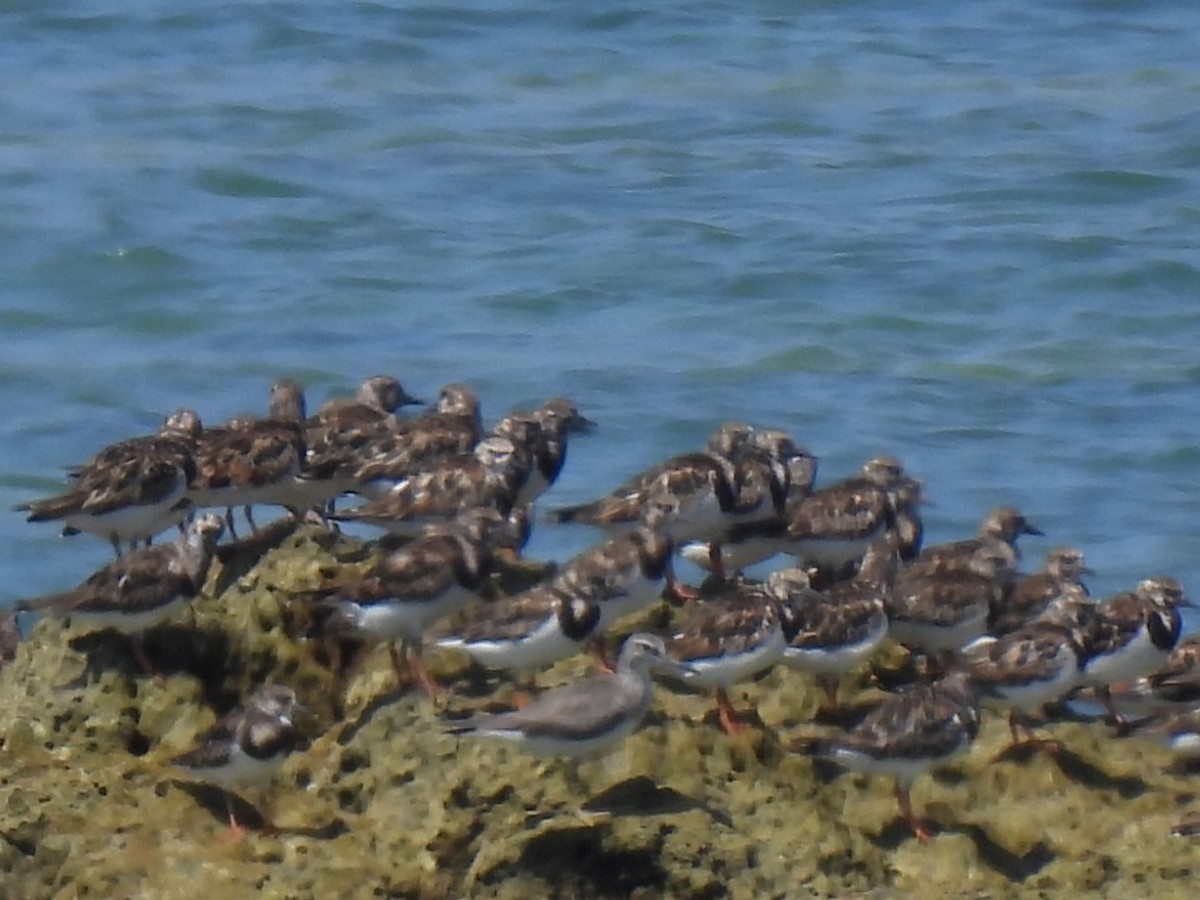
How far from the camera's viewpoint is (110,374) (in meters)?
19.2

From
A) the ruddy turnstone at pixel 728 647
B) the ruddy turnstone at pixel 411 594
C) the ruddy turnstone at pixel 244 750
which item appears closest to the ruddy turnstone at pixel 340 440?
the ruddy turnstone at pixel 411 594

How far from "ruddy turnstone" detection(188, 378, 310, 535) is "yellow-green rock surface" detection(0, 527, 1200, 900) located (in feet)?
2.92

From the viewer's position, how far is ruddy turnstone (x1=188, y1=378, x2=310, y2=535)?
10.3 meters

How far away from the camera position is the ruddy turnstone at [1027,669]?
9.16 metres

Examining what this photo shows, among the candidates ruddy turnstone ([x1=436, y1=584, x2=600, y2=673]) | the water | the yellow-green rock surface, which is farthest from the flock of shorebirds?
the water

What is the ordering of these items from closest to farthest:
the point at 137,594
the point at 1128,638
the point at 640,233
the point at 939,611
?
the point at 137,594 → the point at 939,611 → the point at 1128,638 → the point at 640,233

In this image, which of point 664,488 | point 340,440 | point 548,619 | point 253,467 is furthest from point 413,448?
point 548,619

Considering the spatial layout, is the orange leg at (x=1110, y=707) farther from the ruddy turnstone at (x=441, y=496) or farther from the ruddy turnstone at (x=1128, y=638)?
the ruddy turnstone at (x=441, y=496)

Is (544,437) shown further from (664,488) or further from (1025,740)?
(1025,740)

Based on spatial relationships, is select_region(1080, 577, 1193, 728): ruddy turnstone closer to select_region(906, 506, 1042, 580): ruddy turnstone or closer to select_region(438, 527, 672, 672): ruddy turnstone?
select_region(906, 506, 1042, 580): ruddy turnstone

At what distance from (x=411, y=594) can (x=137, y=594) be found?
3.10 ft

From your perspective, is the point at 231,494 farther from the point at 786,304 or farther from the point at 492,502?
the point at 786,304

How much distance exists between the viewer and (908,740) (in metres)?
8.38

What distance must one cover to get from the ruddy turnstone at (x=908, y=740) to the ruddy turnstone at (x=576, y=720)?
0.72 m
